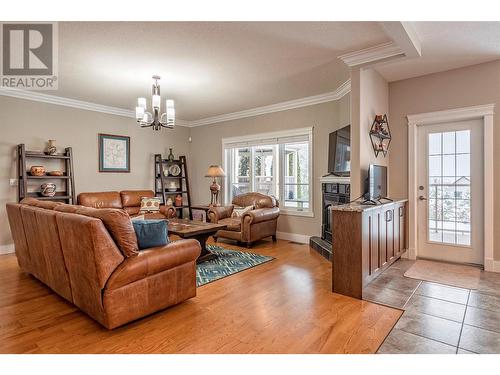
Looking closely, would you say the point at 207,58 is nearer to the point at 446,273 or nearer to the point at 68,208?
the point at 68,208

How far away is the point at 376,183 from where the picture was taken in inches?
140

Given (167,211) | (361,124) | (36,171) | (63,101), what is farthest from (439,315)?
(63,101)

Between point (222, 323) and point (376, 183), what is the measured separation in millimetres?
2402

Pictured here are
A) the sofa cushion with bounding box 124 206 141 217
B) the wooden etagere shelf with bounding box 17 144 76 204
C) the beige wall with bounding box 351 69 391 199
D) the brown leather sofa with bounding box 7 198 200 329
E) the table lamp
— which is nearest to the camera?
the brown leather sofa with bounding box 7 198 200 329

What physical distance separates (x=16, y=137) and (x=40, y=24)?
2734 mm

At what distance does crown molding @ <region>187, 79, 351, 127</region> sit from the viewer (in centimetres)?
464

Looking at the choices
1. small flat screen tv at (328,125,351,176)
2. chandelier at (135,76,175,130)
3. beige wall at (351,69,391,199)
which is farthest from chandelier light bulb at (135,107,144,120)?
small flat screen tv at (328,125,351,176)

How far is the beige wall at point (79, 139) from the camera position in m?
4.68

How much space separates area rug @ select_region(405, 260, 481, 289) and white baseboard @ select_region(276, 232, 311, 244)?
6.05 feet

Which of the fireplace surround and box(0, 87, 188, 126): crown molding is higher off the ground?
box(0, 87, 188, 126): crown molding

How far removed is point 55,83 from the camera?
4.43 metres

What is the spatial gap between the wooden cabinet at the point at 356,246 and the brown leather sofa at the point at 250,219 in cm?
204

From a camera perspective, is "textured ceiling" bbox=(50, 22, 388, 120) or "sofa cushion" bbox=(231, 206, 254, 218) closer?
"textured ceiling" bbox=(50, 22, 388, 120)

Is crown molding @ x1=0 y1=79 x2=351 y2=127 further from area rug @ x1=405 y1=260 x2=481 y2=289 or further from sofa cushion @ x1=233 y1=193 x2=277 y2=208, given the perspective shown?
area rug @ x1=405 y1=260 x2=481 y2=289
